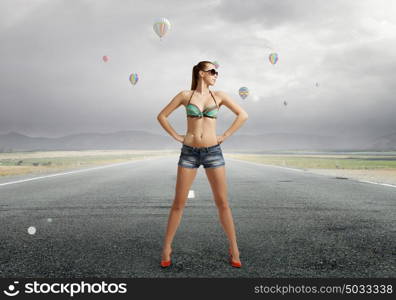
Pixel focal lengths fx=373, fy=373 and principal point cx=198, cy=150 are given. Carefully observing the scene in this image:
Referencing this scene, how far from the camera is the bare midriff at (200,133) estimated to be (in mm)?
3818

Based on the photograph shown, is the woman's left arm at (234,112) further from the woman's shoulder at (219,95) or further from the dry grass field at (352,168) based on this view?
the dry grass field at (352,168)

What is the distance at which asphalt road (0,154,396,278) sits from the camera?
12.1 ft

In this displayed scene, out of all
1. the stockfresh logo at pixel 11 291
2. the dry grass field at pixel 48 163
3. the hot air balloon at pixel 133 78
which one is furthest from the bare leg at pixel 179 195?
the hot air balloon at pixel 133 78

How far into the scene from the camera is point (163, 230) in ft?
18.7

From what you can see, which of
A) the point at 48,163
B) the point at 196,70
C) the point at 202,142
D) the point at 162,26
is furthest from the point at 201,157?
the point at 48,163

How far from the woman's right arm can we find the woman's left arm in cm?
41

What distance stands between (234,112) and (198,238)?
197 centimetres

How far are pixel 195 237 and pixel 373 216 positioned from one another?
373 centimetres

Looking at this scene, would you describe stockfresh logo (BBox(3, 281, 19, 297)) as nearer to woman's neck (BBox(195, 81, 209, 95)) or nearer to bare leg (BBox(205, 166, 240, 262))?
bare leg (BBox(205, 166, 240, 262))

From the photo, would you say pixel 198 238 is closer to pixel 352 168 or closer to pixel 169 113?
pixel 169 113

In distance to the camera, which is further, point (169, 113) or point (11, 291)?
point (169, 113)

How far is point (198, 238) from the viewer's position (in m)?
5.11

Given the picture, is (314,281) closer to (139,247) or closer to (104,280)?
(104,280)

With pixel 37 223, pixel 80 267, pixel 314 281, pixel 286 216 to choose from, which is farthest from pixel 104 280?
pixel 286 216
